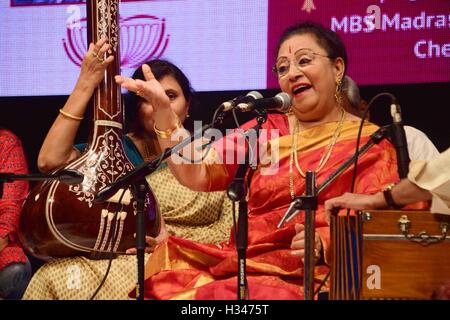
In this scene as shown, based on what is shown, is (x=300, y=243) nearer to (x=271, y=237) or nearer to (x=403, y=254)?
(x=271, y=237)

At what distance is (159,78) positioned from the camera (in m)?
4.12

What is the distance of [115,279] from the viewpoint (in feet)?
11.7

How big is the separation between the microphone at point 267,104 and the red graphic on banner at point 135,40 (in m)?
2.00

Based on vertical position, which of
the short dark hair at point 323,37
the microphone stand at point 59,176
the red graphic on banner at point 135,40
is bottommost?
the microphone stand at point 59,176

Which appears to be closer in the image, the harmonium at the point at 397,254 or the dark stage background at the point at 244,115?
the harmonium at the point at 397,254

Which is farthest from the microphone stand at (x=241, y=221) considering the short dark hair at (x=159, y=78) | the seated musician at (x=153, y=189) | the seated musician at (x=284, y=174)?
the short dark hair at (x=159, y=78)

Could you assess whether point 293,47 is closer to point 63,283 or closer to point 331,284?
point 331,284

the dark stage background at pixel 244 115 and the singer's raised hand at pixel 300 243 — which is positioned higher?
the dark stage background at pixel 244 115

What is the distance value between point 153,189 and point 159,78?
58cm

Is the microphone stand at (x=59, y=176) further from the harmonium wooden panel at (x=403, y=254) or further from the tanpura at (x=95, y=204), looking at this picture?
the harmonium wooden panel at (x=403, y=254)

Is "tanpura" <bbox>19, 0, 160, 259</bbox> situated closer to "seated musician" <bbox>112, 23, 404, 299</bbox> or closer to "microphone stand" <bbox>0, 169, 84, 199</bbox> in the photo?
"seated musician" <bbox>112, 23, 404, 299</bbox>

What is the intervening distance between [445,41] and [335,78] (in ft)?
3.38

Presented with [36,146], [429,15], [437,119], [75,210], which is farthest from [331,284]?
[36,146]

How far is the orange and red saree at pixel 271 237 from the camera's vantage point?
2826mm
